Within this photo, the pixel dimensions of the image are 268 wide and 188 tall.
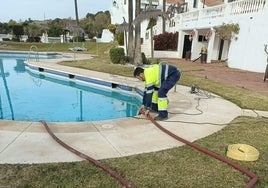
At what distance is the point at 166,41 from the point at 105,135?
836 inches

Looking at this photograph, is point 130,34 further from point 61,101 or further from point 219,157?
point 219,157

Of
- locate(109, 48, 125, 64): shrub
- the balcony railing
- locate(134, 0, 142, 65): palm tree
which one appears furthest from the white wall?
locate(109, 48, 125, 64): shrub

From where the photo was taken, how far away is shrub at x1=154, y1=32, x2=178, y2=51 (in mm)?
24594

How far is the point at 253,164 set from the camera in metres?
3.74

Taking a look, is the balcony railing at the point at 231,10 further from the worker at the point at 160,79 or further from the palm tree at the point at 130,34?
the worker at the point at 160,79

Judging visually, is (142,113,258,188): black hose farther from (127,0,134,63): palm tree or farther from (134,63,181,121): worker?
(127,0,134,63): palm tree

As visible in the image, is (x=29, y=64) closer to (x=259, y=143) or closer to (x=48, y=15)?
(x=259, y=143)

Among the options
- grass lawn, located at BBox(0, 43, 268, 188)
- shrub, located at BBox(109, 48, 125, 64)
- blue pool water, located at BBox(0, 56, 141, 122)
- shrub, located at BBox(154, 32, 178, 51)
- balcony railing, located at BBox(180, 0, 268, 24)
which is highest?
balcony railing, located at BBox(180, 0, 268, 24)

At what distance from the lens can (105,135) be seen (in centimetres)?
466

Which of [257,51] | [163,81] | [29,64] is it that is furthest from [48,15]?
[163,81]

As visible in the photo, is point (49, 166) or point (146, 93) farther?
point (146, 93)

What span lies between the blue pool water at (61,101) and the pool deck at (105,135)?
217 cm

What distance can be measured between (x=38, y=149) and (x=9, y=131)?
104 cm

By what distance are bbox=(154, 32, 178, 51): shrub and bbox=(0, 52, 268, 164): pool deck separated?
1876 centimetres
